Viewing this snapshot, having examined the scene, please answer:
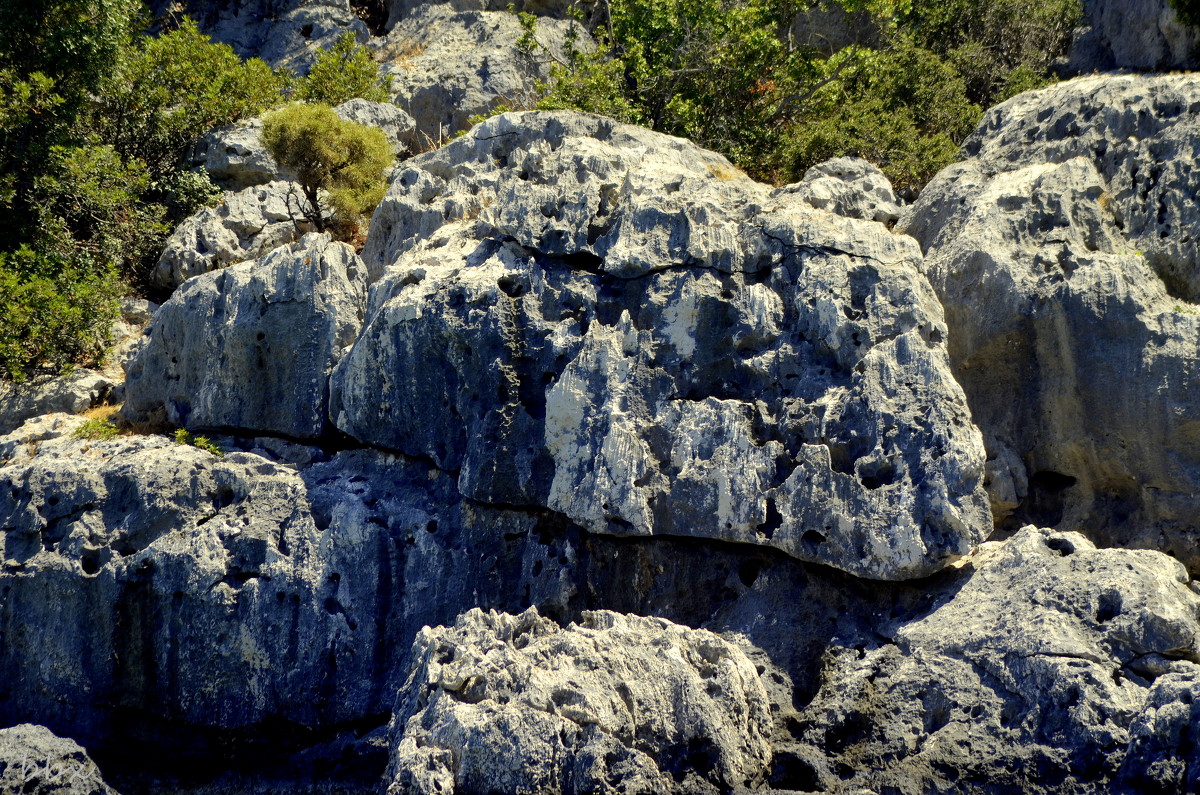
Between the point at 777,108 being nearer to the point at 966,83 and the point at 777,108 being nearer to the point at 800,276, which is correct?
the point at 966,83

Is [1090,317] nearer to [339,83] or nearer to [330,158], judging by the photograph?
[330,158]

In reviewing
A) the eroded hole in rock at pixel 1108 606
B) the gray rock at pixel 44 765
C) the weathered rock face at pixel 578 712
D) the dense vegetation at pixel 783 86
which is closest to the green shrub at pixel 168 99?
the dense vegetation at pixel 783 86

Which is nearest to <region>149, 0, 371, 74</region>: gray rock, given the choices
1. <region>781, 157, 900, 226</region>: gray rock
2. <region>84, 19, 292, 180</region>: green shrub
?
<region>84, 19, 292, 180</region>: green shrub

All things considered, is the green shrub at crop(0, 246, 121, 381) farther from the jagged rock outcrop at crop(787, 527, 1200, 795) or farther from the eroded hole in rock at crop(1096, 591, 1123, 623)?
the eroded hole in rock at crop(1096, 591, 1123, 623)

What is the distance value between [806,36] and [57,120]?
12565mm

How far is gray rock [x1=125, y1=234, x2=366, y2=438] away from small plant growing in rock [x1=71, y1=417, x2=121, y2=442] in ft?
1.99

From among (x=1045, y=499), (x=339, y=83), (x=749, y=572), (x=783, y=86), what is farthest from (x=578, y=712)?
(x=339, y=83)

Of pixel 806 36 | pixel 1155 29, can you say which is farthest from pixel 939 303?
pixel 806 36

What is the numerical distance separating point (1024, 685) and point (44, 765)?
8.04 m

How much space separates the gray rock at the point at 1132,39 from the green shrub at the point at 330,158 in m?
10.6

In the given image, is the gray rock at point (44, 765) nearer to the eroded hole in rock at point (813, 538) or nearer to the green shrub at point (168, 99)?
the eroded hole in rock at point (813, 538)

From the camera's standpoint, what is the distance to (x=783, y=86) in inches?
639

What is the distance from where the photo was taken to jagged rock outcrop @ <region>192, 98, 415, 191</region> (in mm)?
16625

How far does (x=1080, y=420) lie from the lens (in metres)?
10.1
